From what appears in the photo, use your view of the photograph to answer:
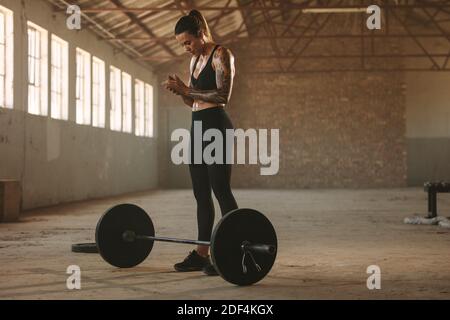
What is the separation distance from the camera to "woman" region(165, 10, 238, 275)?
3865 mm

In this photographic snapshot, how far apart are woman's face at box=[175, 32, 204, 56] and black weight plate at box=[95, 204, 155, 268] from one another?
1.04 metres

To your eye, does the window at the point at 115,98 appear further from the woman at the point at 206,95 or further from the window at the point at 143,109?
the woman at the point at 206,95

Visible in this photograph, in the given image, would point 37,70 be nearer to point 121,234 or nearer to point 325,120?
point 121,234

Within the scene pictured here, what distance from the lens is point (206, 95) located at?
153 inches

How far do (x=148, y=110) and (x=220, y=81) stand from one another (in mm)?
15263

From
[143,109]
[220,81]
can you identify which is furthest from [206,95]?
[143,109]

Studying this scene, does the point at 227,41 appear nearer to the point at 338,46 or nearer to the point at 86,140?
the point at 338,46

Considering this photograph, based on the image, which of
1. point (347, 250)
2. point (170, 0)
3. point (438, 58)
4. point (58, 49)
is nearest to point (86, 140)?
point (58, 49)

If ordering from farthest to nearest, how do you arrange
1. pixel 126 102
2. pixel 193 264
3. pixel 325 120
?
1. pixel 325 120
2. pixel 126 102
3. pixel 193 264

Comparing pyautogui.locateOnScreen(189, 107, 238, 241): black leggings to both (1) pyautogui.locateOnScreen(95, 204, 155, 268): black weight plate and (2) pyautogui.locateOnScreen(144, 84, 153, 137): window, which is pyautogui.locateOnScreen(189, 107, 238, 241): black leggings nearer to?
(1) pyautogui.locateOnScreen(95, 204, 155, 268): black weight plate

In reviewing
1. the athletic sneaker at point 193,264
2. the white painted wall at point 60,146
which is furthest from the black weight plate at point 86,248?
the white painted wall at point 60,146

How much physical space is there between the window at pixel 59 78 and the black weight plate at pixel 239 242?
8451 millimetres

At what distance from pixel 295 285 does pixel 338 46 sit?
1692 cm

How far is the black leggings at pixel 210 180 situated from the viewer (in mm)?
3863
